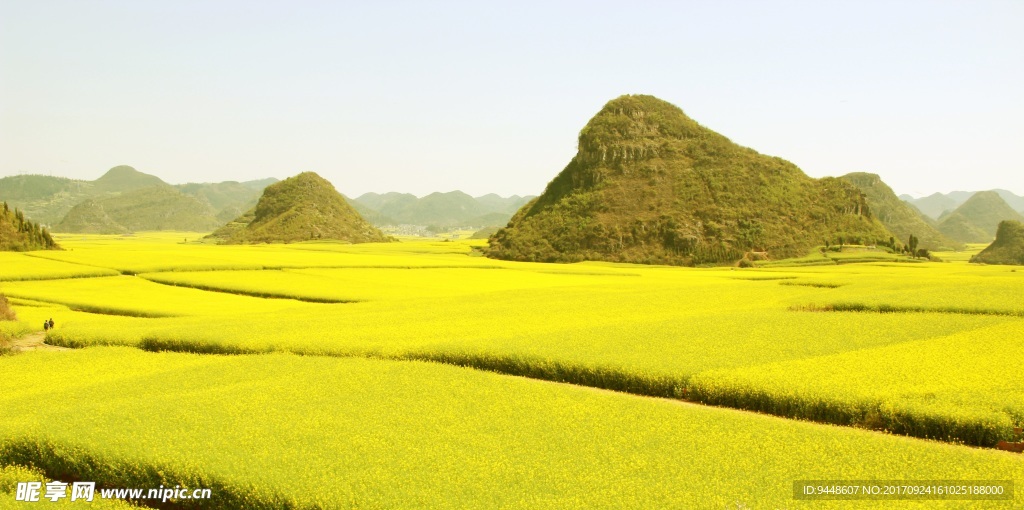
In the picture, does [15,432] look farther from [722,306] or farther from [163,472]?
[722,306]

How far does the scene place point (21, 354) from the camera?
84.1 ft

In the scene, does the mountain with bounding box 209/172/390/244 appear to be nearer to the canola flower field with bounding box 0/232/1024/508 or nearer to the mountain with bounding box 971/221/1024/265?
the canola flower field with bounding box 0/232/1024/508

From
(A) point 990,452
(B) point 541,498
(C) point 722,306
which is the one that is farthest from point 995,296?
(B) point 541,498

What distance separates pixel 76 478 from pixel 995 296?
3982 centimetres

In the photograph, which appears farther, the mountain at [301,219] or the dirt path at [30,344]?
the mountain at [301,219]

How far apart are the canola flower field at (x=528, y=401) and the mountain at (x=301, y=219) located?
422 ft

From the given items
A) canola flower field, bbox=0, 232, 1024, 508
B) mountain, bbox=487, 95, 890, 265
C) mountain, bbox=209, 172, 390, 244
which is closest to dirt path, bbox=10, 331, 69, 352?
canola flower field, bbox=0, 232, 1024, 508

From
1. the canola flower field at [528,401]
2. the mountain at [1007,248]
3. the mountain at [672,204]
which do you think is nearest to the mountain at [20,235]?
the canola flower field at [528,401]

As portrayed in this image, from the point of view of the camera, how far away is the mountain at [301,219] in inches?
6284

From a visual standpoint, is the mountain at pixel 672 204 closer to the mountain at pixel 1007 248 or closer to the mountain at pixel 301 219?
the mountain at pixel 1007 248

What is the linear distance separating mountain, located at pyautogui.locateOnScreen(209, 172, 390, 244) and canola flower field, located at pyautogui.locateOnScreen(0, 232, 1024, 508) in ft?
422

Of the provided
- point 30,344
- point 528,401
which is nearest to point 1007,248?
point 528,401

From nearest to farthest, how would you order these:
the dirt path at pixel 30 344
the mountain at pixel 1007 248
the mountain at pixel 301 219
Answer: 1. the dirt path at pixel 30 344
2. the mountain at pixel 1007 248
3. the mountain at pixel 301 219

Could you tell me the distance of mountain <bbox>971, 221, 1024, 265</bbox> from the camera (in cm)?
11119
